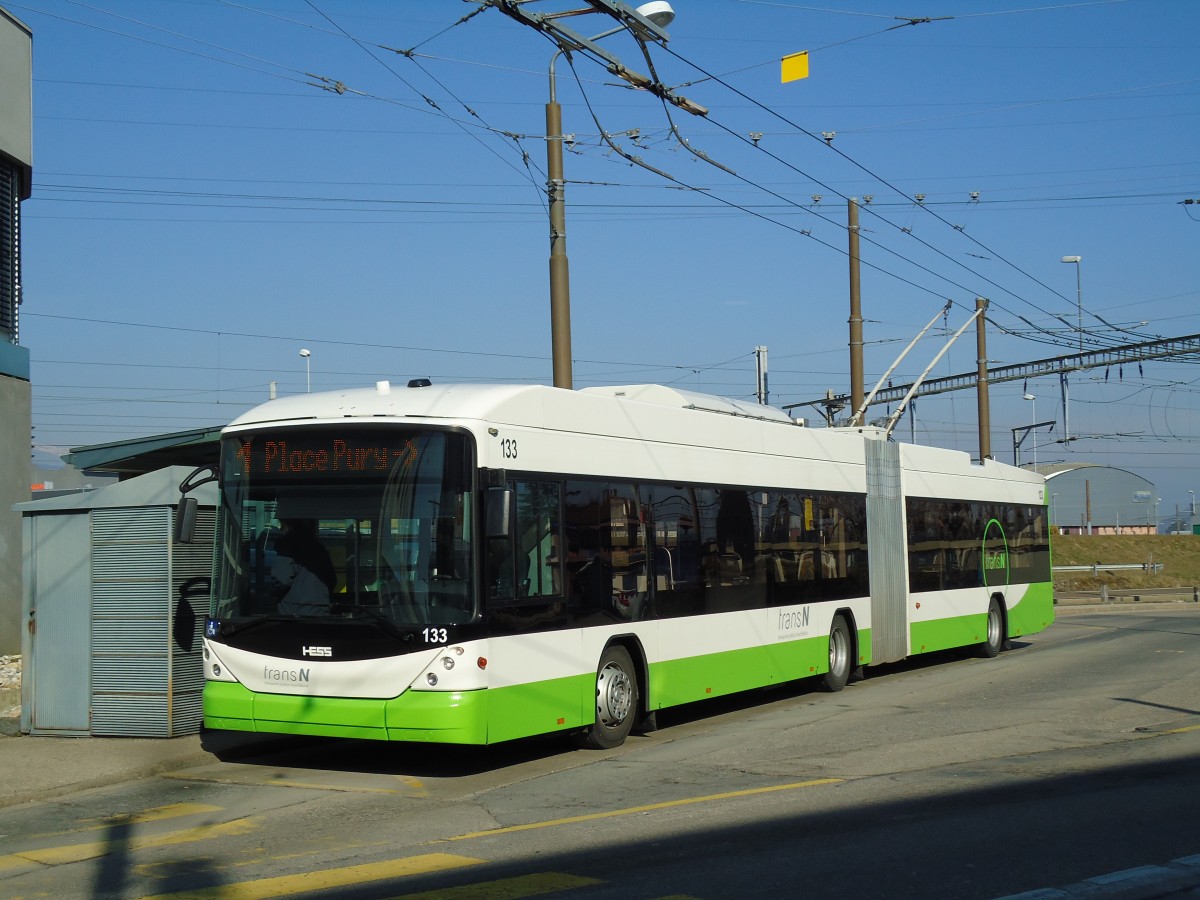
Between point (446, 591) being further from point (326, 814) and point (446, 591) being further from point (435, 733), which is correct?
point (326, 814)

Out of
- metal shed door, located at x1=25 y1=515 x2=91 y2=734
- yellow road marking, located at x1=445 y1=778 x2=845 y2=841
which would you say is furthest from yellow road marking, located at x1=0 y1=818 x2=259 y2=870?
metal shed door, located at x1=25 y1=515 x2=91 y2=734

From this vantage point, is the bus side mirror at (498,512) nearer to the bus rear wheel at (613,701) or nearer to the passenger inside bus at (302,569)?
the passenger inside bus at (302,569)

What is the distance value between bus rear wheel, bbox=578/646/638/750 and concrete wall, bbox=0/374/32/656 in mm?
9363

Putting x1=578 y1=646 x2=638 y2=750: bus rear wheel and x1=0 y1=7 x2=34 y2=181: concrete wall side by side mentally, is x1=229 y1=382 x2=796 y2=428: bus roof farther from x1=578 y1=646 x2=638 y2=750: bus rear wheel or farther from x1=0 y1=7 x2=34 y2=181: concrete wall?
x1=0 y1=7 x2=34 y2=181: concrete wall

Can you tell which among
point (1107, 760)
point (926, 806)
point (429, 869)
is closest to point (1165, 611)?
point (1107, 760)

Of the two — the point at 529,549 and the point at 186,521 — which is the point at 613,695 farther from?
the point at 186,521

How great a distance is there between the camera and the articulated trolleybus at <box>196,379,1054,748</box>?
9930mm

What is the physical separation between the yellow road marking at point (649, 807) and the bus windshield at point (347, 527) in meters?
1.94

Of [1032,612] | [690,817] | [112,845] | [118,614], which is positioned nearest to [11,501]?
[118,614]

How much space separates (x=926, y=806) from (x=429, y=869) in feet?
11.4

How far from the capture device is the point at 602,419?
12.1 meters

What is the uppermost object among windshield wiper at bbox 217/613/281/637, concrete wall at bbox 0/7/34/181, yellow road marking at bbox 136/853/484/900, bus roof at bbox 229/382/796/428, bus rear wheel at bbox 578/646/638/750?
concrete wall at bbox 0/7/34/181

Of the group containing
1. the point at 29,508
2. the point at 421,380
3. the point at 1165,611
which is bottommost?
the point at 1165,611

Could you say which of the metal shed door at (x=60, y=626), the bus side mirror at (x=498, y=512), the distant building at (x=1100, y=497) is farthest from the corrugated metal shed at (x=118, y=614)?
the distant building at (x=1100, y=497)
